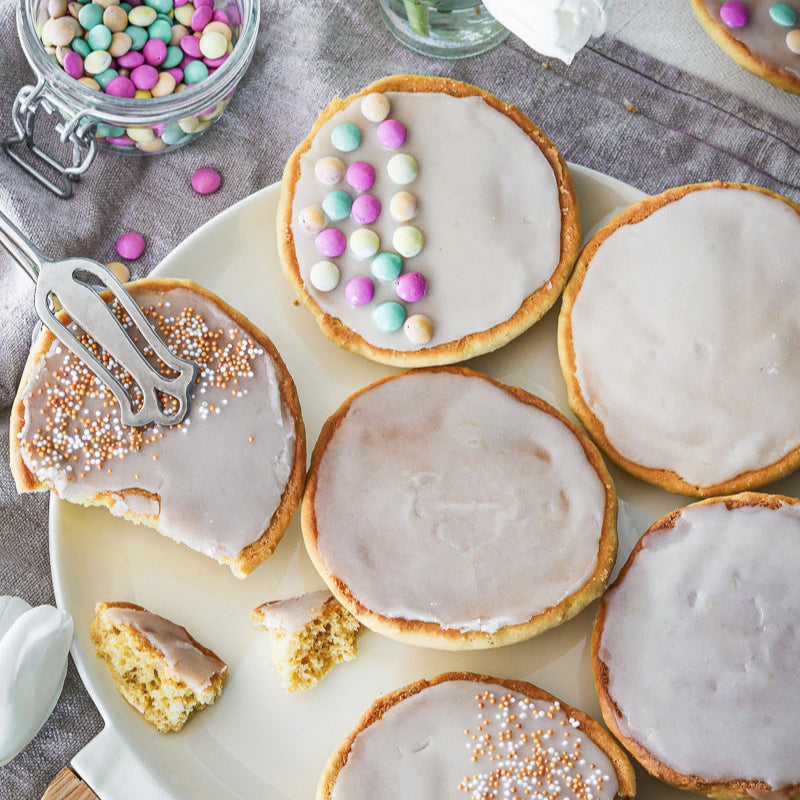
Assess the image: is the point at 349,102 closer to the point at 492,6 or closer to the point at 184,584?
the point at 492,6

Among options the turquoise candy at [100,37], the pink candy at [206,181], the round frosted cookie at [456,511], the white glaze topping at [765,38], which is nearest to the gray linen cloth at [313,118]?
the pink candy at [206,181]

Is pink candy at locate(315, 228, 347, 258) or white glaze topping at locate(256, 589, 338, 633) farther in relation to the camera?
pink candy at locate(315, 228, 347, 258)

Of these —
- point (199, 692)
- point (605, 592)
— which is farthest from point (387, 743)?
point (605, 592)

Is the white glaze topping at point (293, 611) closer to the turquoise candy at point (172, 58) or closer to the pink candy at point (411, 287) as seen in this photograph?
the pink candy at point (411, 287)

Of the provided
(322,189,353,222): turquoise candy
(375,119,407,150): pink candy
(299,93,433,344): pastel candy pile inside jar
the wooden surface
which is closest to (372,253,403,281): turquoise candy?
(299,93,433,344): pastel candy pile inside jar

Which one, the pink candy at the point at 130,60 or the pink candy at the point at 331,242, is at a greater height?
the pink candy at the point at 130,60

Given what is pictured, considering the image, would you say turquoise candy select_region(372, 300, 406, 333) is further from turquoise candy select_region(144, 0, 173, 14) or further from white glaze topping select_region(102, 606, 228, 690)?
turquoise candy select_region(144, 0, 173, 14)
